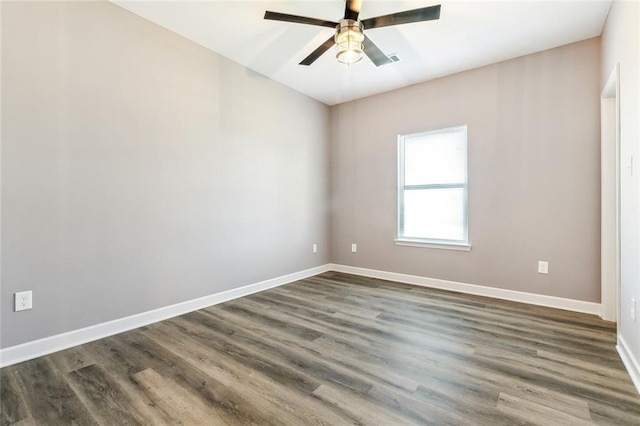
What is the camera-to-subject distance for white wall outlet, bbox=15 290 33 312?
6.57 ft

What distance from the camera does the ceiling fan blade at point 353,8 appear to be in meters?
2.02

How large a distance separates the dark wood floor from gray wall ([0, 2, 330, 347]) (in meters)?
0.44

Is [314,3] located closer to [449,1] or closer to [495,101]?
[449,1]

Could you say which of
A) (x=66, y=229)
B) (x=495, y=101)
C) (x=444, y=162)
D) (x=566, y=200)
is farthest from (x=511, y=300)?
(x=66, y=229)

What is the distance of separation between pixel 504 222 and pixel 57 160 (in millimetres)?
4212

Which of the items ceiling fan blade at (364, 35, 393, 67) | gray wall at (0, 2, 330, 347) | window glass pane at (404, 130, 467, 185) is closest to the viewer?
gray wall at (0, 2, 330, 347)

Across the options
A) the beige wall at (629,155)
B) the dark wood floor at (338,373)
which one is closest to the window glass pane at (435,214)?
the dark wood floor at (338,373)

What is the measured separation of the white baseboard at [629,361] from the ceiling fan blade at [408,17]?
8.12ft

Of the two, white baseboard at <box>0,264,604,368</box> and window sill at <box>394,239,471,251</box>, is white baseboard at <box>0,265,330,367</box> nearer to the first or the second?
white baseboard at <box>0,264,604,368</box>

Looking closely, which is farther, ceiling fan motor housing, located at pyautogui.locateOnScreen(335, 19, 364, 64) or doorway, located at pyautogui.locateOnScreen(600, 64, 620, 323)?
doorway, located at pyautogui.locateOnScreen(600, 64, 620, 323)

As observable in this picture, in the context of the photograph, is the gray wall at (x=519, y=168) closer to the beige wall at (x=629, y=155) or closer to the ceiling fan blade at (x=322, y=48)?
the beige wall at (x=629, y=155)

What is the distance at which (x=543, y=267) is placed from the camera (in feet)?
10.2

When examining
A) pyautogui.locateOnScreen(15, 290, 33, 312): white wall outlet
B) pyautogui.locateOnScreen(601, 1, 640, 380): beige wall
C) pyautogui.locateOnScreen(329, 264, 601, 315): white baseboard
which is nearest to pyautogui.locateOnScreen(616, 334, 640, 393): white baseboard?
pyautogui.locateOnScreen(601, 1, 640, 380): beige wall

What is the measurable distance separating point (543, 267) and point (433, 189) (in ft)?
4.83
